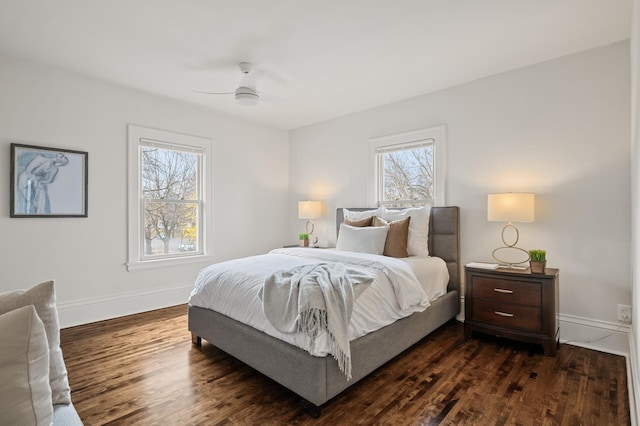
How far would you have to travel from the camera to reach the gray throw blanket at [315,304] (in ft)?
6.18

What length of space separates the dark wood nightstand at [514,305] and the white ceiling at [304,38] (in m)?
1.94

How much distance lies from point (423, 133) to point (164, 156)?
10.5 feet

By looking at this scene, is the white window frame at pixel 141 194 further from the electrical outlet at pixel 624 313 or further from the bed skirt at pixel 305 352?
the electrical outlet at pixel 624 313

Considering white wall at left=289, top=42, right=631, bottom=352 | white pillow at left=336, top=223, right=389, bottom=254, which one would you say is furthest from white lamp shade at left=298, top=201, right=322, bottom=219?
white wall at left=289, top=42, right=631, bottom=352

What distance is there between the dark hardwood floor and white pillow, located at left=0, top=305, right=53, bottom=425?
116 centimetres

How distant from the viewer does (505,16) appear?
238cm

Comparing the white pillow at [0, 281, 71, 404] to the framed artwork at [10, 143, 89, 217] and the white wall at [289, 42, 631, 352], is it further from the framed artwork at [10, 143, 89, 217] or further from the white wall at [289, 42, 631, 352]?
the white wall at [289, 42, 631, 352]

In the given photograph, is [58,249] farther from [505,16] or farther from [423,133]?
[505,16]

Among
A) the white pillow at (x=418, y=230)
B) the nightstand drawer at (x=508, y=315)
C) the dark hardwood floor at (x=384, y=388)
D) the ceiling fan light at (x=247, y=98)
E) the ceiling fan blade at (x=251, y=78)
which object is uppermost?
the ceiling fan blade at (x=251, y=78)

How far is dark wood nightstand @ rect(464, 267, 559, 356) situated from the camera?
265 centimetres

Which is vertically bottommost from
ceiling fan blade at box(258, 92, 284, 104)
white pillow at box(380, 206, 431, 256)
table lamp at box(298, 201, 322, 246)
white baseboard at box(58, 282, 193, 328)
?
white baseboard at box(58, 282, 193, 328)

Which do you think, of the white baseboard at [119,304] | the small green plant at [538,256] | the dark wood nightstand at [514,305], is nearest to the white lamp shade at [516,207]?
the small green plant at [538,256]

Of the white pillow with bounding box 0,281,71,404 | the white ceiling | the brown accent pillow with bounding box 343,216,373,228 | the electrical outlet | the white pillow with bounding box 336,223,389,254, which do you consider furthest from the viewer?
the brown accent pillow with bounding box 343,216,373,228

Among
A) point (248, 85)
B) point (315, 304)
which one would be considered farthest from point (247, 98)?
point (315, 304)
